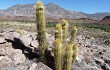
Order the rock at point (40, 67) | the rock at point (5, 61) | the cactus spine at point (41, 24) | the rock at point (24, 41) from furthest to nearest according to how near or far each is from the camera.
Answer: the rock at point (24, 41), the rock at point (5, 61), the cactus spine at point (41, 24), the rock at point (40, 67)

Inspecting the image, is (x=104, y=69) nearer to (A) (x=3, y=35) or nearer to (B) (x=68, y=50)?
(B) (x=68, y=50)

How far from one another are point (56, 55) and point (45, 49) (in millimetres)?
798

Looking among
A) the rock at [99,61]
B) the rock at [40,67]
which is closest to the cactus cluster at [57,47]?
the rock at [40,67]

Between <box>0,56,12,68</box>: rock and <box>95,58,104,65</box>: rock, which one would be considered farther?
<box>95,58,104,65</box>: rock

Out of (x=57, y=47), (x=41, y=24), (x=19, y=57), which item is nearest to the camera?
(x=57, y=47)

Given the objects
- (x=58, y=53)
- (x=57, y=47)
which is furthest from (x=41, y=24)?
(x=58, y=53)

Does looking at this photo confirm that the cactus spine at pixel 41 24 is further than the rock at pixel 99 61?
No

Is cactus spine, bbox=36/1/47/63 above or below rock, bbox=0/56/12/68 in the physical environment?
above

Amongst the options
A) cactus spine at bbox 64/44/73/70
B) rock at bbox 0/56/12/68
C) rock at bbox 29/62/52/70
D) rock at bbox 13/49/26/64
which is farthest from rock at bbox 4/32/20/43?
cactus spine at bbox 64/44/73/70

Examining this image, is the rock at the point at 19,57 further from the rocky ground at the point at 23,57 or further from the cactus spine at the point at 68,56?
the cactus spine at the point at 68,56

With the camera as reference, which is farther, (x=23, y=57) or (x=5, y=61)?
(x=23, y=57)

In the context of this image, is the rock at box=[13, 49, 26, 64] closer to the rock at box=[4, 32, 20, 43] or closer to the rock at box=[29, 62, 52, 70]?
the rock at box=[4, 32, 20, 43]

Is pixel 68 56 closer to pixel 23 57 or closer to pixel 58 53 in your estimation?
pixel 58 53

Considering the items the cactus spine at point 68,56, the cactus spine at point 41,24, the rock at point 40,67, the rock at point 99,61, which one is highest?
the cactus spine at point 41,24
